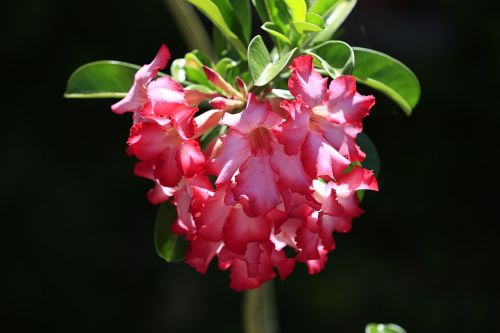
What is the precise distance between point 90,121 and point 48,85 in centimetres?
20

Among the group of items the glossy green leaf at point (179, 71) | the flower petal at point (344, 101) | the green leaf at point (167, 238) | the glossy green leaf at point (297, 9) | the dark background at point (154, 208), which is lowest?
the dark background at point (154, 208)

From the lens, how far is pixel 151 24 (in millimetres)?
2877

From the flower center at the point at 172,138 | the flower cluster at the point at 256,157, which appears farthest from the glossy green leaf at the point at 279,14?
the flower center at the point at 172,138

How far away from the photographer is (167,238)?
3.54 feet

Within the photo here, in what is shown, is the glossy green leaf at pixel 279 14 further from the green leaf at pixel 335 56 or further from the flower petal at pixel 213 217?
the flower petal at pixel 213 217

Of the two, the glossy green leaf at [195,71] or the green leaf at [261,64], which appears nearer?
the green leaf at [261,64]

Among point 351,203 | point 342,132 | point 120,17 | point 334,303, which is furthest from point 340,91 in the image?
point 120,17

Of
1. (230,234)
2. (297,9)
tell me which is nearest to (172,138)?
(230,234)

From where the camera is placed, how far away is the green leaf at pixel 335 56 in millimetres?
907

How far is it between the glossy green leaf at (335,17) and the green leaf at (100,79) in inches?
9.4

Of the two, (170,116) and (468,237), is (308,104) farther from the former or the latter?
(468,237)

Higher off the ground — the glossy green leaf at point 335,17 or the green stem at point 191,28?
the glossy green leaf at point 335,17

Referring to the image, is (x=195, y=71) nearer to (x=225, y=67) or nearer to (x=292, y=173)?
(x=225, y=67)

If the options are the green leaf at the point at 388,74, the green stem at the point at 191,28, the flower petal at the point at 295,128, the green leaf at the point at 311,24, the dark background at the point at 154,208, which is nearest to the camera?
the flower petal at the point at 295,128
